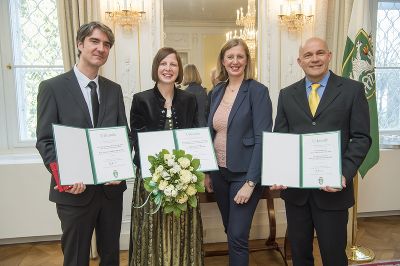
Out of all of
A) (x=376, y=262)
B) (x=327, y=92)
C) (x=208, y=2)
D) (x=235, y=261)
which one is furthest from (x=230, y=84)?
(x=376, y=262)

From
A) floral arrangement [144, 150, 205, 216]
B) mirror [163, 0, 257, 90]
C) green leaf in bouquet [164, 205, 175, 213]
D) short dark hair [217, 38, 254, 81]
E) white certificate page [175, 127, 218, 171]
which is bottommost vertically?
green leaf in bouquet [164, 205, 175, 213]

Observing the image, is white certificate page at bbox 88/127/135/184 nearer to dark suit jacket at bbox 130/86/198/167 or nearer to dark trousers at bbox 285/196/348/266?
dark suit jacket at bbox 130/86/198/167

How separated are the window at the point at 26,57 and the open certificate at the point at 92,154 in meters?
2.02

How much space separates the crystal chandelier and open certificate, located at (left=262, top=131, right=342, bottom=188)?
1615 millimetres

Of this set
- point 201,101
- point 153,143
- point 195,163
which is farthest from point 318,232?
point 201,101

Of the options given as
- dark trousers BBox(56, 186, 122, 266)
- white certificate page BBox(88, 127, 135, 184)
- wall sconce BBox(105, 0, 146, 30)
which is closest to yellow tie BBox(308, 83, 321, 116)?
white certificate page BBox(88, 127, 135, 184)

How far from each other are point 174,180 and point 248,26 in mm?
2116

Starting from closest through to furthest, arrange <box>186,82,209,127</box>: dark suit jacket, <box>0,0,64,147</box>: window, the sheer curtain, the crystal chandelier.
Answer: <box>186,82,209,127</box>: dark suit jacket
the sheer curtain
the crystal chandelier
<box>0,0,64,147</box>: window

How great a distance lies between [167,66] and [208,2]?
55.8 inches

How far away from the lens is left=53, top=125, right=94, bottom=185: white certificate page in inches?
62.8

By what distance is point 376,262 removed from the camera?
9.20 feet

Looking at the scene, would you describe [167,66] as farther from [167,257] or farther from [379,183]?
[379,183]

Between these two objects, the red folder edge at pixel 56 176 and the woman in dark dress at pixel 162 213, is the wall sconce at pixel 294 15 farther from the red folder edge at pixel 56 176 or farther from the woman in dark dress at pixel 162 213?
the red folder edge at pixel 56 176

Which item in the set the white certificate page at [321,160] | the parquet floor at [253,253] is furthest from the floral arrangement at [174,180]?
the parquet floor at [253,253]
